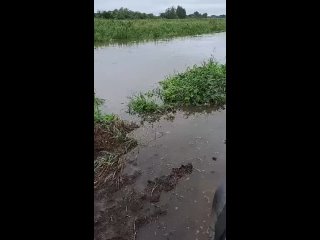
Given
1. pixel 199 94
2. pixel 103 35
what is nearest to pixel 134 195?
pixel 199 94

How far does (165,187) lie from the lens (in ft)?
14.6

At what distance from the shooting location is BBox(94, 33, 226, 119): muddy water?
891 cm

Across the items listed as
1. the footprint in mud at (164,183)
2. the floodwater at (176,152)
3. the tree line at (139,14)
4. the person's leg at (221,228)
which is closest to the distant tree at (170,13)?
the tree line at (139,14)

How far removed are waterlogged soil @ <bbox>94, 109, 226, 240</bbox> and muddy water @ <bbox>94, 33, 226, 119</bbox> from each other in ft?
6.25

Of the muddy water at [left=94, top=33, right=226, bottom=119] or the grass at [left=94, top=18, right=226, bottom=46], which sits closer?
the muddy water at [left=94, top=33, right=226, bottom=119]

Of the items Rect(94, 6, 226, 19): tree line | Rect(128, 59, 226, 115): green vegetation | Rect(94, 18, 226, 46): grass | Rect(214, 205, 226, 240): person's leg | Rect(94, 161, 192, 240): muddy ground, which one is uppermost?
Rect(94, 6, 226, 19): tree line

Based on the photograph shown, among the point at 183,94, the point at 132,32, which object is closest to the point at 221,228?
the point at 183,94

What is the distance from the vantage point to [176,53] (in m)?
15.2

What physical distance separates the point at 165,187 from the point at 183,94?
14.4 feet

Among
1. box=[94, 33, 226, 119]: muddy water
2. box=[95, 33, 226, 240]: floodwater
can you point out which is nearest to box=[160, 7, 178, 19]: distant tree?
box=[94, 33, 226, 119]: muddy water

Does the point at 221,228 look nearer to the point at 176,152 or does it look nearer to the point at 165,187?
the point at 165,187

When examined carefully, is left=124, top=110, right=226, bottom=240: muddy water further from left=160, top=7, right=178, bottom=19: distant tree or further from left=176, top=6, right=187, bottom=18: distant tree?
left=176, top=6, right=187, bottom=18: distant tree

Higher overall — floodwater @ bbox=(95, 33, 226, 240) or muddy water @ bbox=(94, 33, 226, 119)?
muddy water @ bbox=(94, 33, 226, 119)
